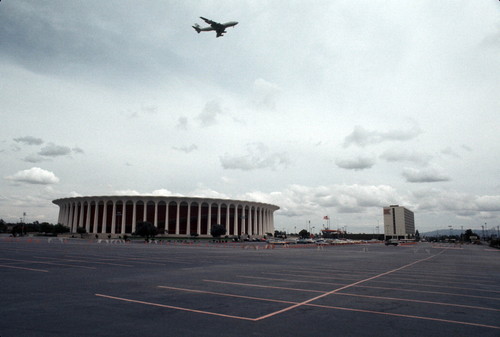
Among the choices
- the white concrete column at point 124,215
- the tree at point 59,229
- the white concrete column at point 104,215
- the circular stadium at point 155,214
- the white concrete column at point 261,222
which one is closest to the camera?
the white concrete column at point 124,215

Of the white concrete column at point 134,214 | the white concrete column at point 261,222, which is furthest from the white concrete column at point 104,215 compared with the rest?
the white concrete column at point 261,222

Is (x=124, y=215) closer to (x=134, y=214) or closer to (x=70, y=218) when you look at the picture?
(x=134, y=214)

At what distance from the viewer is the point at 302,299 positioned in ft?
38.8

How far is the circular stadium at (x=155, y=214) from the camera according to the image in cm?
12950

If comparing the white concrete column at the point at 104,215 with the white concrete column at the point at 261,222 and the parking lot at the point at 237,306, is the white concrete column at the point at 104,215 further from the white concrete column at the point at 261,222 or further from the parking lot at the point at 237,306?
the parking lot at the point at 237,306

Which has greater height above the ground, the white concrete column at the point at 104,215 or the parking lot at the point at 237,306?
the white concrete column at the point at 104,215

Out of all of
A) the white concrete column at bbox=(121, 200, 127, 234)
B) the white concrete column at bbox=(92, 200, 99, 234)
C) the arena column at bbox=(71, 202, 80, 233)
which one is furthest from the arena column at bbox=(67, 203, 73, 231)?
the white concrete column at bbox=(121, 200, 127, 234)

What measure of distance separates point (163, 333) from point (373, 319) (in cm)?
531

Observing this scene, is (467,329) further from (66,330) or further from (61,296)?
(61,296)

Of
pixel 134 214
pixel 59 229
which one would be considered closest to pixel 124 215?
pixel 134 214

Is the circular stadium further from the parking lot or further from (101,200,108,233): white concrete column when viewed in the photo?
the parking lot

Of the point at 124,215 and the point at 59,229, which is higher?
the point at 124,215

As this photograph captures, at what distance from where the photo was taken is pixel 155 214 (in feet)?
420

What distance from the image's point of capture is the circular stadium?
130 metres
